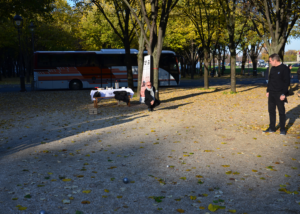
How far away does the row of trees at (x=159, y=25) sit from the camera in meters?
16.4

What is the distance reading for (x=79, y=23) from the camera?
47.5 m

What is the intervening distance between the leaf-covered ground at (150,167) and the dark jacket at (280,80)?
1182 mm

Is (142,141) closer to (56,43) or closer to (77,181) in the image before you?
(77,181)

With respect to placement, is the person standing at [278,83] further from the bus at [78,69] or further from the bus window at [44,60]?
the bus window at [44,60]

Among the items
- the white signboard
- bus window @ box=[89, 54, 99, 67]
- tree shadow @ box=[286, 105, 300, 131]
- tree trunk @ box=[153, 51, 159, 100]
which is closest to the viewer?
tree shadow @ box=[286, 105, 300, 131]

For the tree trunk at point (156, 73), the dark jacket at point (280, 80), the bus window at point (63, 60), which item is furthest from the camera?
the bus window at point (63, 60)

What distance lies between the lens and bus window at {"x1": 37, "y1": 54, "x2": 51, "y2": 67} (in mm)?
26438

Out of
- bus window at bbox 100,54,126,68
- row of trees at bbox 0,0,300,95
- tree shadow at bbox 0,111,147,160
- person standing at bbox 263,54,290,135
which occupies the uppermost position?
row of trees at bbox 0,0,300,95

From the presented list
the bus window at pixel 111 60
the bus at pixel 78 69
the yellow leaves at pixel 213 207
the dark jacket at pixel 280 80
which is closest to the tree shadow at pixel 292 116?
the dark jacket at pixel 280 80

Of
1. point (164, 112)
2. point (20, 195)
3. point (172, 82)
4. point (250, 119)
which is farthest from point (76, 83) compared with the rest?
point (20, 195)

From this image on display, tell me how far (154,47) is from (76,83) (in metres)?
13.3

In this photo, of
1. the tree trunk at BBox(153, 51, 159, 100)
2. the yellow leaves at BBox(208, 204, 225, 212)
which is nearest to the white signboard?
the tree trunk at BBox(153, 51, 159, 100)

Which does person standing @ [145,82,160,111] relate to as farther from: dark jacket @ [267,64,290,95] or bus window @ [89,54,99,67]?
bus window @ [89,54,99,67]

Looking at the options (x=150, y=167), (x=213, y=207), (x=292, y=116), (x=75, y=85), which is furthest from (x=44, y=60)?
(x=213, y=207)
